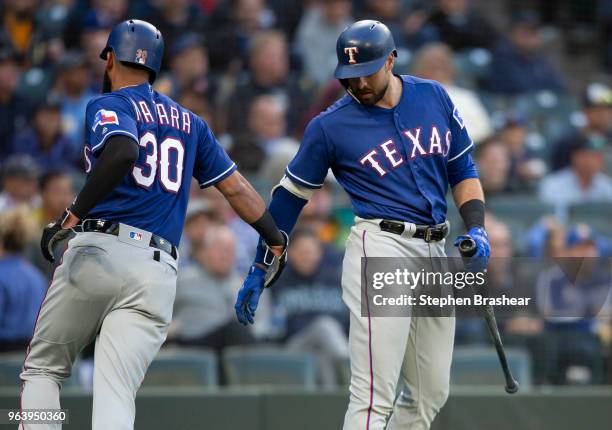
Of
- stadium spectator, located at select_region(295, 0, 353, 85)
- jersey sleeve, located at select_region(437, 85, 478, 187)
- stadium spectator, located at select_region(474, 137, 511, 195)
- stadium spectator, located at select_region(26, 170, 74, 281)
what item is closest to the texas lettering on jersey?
jersey sleeve, located at select_region(437, 85, 478, 187)

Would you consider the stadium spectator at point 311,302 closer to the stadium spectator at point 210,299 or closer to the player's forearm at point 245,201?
the stadium spectator at point 210,299

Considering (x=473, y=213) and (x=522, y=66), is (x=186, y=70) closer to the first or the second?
(x=522, y=66)

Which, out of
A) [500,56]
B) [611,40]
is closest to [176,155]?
[500,56]

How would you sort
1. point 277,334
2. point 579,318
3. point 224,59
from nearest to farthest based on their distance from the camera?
point 579,318 → point 277,334 → point 224,59

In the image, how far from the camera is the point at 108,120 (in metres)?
4.28

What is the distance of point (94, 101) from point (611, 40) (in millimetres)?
8129

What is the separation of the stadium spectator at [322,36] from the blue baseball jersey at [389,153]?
17.6 feet

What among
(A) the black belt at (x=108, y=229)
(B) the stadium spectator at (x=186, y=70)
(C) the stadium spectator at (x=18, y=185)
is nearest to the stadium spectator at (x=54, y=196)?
(C) the stadium spectator at (x=18, y=185)

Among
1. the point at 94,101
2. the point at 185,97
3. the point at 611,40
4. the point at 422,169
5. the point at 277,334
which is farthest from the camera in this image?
the point at 611,40

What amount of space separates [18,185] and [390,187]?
4.11 m

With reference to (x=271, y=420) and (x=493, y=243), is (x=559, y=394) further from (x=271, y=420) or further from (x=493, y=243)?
(x=271, y=420)

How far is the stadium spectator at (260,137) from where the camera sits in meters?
8.88

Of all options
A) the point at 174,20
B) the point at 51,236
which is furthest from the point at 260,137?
the point at 51,236

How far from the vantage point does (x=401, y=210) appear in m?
4.66
